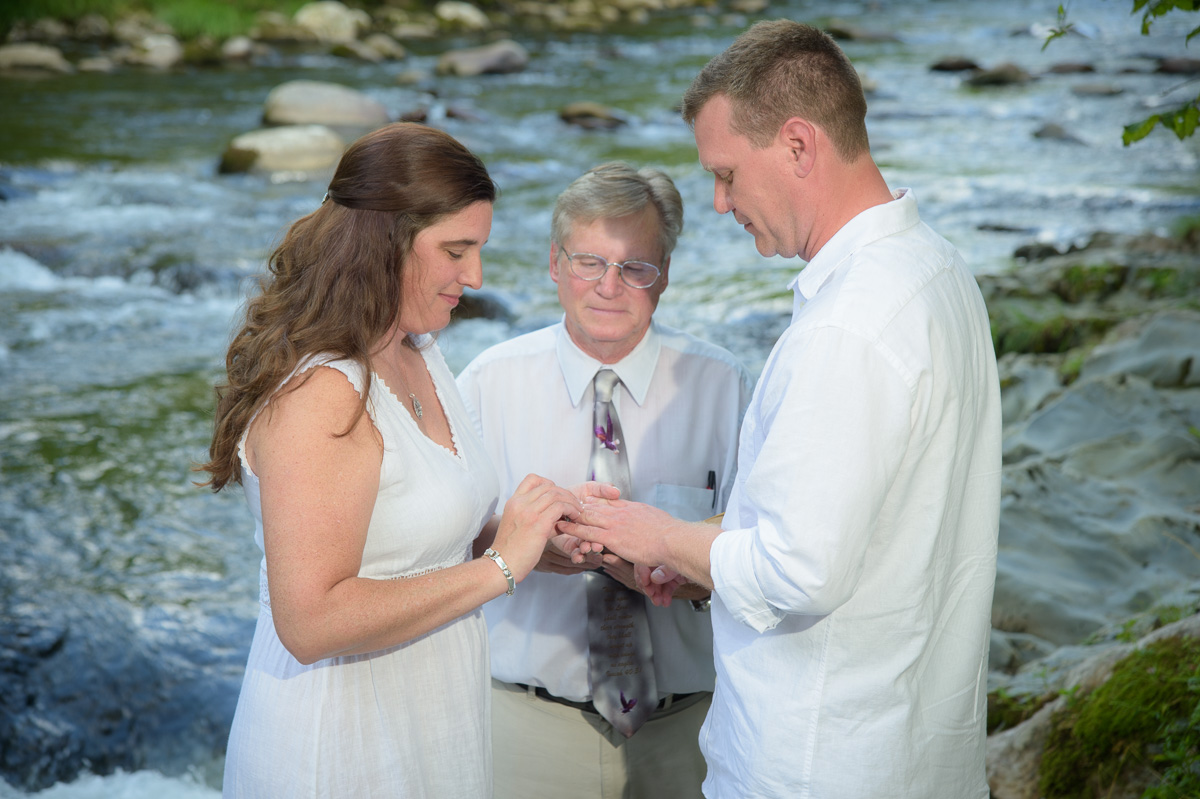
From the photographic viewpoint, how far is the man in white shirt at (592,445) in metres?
2.67

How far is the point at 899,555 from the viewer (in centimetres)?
188

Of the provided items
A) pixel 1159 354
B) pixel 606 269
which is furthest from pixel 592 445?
pixel 1159 354

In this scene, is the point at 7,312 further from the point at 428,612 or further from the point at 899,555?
the point at 899,555

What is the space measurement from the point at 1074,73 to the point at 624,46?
831cm

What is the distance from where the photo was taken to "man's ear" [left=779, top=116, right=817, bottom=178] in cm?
196

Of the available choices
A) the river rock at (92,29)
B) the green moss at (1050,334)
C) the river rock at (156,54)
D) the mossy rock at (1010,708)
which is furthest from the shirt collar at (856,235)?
the river rock at (92,29)

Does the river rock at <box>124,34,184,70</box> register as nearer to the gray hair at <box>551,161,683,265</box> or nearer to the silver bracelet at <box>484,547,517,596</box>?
the gray hair at <box>551,161,683,265</box>

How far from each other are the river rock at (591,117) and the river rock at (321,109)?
248 centimetres

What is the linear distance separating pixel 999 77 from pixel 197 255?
13249 mm

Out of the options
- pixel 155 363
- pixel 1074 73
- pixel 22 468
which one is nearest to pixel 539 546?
pixel 22 468

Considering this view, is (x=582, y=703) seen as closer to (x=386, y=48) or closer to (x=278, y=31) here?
(x=386, y=48)

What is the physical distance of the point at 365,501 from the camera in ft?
6.41

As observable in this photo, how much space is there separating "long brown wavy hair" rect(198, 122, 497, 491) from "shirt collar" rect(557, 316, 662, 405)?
2.35ft

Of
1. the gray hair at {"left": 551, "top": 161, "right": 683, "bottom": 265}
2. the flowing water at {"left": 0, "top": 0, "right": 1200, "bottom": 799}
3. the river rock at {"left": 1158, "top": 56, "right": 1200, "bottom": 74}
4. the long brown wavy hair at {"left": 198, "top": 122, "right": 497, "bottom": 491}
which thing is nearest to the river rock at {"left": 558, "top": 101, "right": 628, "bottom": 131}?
the flowing water at {"left": 0, "top": 0, "right": 1200, "bottom": 799}
